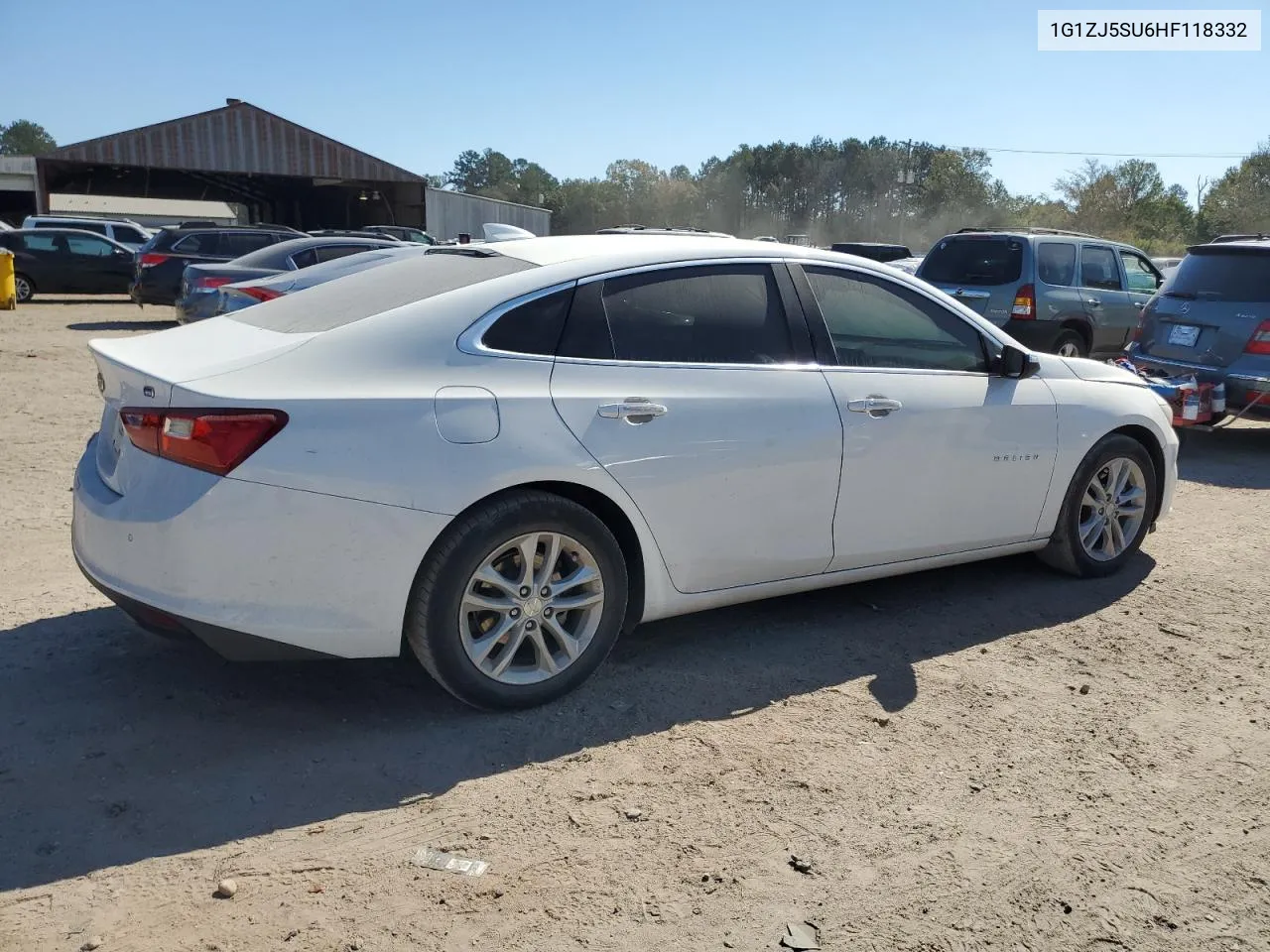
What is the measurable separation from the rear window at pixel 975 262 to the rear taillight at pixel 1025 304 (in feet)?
0.57

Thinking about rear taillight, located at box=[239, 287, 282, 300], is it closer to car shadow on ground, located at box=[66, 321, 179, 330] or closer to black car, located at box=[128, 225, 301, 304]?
car shadow on ground, located at box=[66, 321, 179, 330]

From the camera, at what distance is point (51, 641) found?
174 inches

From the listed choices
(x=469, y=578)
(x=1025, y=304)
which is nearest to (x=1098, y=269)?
(x=1025, y=304)

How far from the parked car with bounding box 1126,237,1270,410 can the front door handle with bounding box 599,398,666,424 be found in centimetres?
688

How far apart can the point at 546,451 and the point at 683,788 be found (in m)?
1.19

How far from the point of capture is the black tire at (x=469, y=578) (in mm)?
3637

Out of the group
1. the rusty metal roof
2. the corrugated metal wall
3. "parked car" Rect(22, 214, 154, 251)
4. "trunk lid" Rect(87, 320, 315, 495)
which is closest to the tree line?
the corrugated metal wall

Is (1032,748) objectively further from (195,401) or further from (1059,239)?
(1059,239)

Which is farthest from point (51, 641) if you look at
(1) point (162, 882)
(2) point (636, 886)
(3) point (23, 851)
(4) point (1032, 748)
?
(4) point (1032, 748)

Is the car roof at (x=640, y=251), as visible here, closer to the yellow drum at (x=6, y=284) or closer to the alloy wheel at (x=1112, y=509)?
the alloy wheel at (x=1112, y=509)

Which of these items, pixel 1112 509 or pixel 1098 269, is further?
pixel 1098 269

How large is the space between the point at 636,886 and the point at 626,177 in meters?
83.8

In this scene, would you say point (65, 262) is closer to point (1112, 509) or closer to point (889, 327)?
point (889, 327)

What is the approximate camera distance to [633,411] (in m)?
3.99
